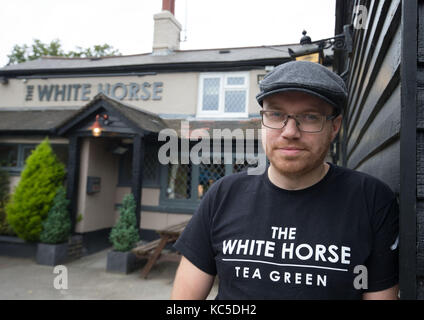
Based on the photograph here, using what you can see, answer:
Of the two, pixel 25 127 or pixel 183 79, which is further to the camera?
pixel 183 79


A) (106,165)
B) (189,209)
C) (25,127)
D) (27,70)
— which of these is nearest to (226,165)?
(189,209)

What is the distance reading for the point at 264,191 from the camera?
4.62 feet

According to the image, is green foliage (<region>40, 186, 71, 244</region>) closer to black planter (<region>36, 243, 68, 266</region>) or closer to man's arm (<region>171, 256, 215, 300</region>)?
black planter (<region>36, 243, 68, 266</region>)

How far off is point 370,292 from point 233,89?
839 centimetres

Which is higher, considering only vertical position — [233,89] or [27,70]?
[27,70]

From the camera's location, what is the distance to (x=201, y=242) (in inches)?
57.1

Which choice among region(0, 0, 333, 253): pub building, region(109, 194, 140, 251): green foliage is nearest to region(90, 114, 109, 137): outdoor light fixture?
region(0, 0, 333, 253): pub building

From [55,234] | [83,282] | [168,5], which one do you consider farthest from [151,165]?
[168,5]

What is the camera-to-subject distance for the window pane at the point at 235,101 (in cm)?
906

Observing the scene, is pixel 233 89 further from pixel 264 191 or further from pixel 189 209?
pixel 264 191

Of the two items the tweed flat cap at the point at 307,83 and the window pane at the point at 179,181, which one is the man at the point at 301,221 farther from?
the window pane at the point at 179,181

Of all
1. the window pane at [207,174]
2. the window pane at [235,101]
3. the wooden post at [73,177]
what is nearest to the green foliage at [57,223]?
the wooden post at [73,177]
